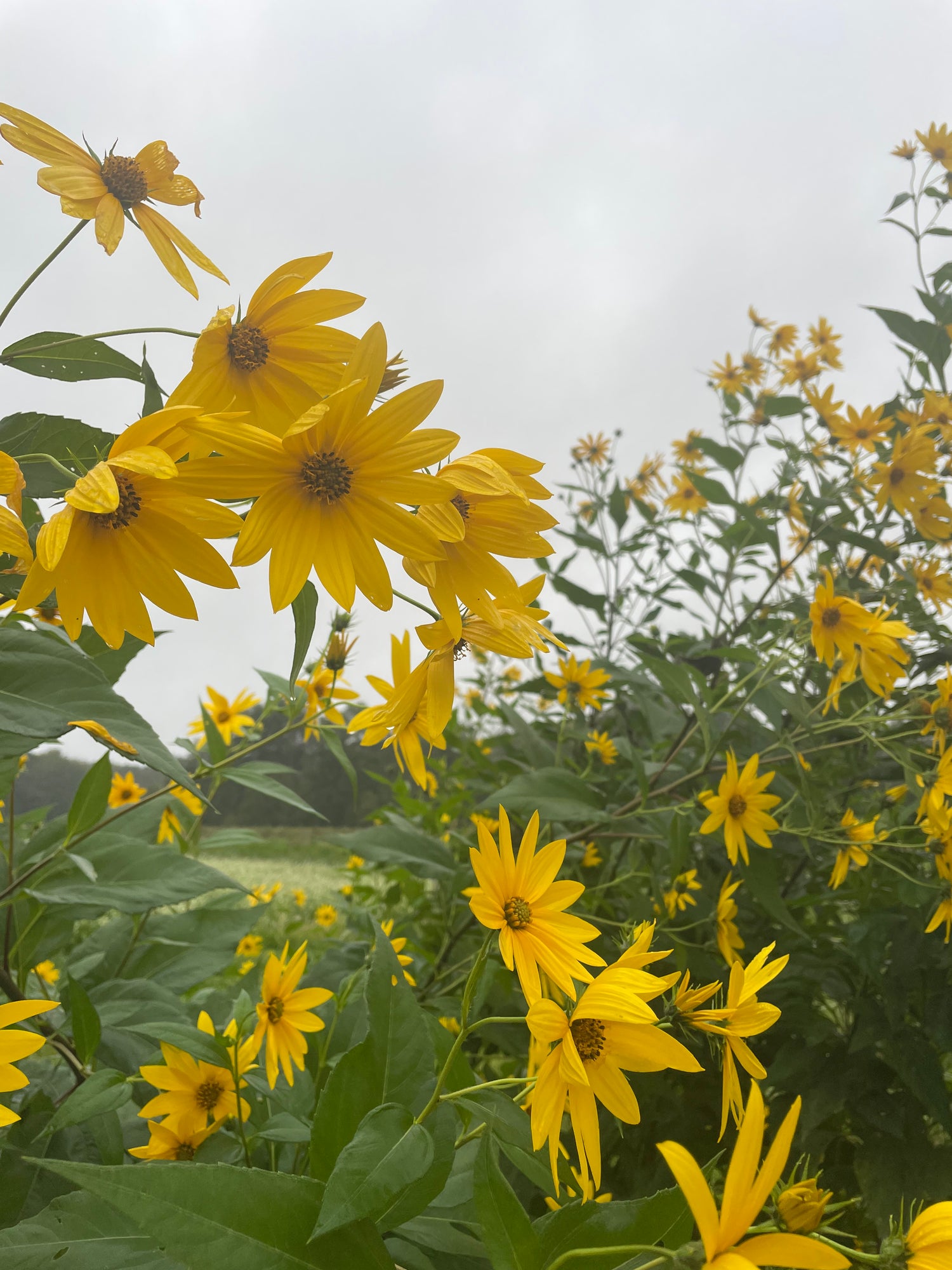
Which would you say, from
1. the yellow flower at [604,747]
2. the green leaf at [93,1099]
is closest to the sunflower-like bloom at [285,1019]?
the green leaf at [93,1099]

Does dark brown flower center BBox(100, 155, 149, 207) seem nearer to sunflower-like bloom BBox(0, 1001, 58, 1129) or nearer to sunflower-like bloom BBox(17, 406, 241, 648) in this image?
sunflower-like bloom BBox(17, 406, 241, 648)

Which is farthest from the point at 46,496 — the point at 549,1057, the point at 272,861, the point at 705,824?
the point at 272,861

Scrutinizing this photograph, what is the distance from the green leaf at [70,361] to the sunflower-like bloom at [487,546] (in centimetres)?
20

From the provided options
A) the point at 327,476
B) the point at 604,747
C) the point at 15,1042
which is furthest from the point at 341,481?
the point at 604,747

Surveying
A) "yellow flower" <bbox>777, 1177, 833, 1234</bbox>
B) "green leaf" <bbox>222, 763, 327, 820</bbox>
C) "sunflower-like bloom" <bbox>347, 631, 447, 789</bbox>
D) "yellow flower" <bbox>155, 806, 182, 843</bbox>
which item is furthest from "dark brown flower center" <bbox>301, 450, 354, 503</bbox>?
"yellow flower" <bbox>155, 806, 182, 843</bbox>

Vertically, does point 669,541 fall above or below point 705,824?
above

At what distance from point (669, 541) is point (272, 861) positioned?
2.68 m

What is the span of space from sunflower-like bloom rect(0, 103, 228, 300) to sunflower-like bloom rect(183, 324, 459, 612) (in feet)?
0.54

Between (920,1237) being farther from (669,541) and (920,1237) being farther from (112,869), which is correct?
(669,541)

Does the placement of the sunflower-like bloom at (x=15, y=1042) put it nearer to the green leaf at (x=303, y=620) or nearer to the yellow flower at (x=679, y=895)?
the green leaf at (x=303, y=620)

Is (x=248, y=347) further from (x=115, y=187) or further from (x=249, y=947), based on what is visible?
(x=249, y=947)

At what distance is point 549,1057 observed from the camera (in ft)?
1.12

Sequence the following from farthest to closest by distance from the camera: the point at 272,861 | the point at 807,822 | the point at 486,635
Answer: the point at 272,861 < the point at 807,822 < the point at 486,635

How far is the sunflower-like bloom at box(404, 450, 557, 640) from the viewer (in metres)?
0.37
